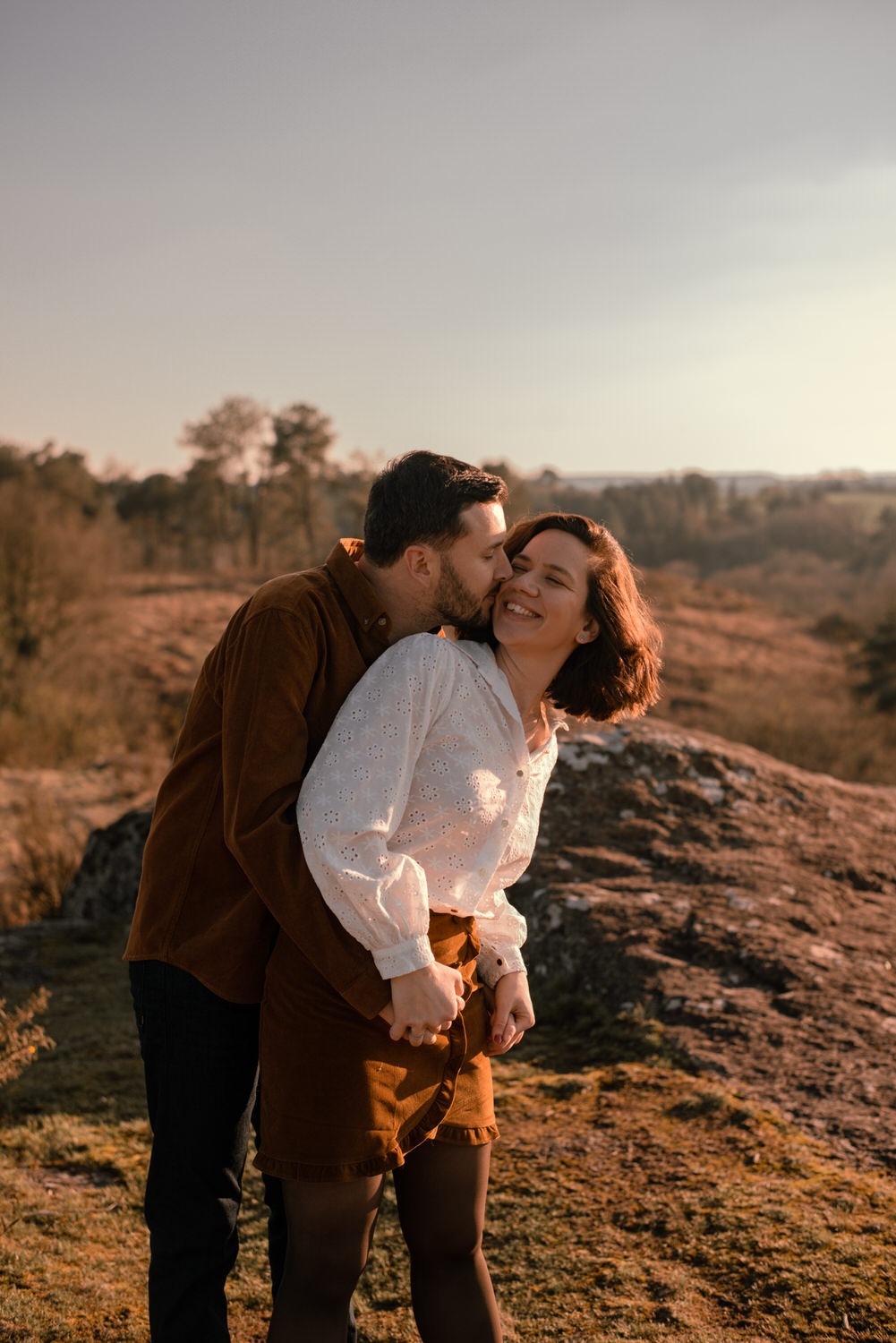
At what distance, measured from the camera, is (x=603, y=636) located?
2377 millimetres

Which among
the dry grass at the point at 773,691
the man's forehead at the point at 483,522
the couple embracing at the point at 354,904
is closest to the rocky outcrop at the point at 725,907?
the couple embracing at the point at 354,904

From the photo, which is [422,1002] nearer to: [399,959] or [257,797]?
[399,959]

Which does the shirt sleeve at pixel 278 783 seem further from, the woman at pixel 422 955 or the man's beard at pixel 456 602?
the man's beard at pixel 456 602

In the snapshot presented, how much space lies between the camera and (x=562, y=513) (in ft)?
7.90

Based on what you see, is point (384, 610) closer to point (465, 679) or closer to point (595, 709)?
point (465, 679)

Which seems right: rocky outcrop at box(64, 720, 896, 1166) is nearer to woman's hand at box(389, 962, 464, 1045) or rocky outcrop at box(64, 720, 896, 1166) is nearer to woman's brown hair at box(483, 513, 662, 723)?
woman's brown hair at box(483, 513, 662, 723)

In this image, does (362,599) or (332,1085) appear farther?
(362,599)

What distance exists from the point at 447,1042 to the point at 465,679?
68 cm

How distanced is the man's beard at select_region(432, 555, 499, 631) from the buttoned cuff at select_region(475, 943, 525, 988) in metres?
0.67

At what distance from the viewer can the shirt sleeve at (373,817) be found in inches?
71.2

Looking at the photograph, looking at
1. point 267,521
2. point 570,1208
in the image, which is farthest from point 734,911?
point 267,521

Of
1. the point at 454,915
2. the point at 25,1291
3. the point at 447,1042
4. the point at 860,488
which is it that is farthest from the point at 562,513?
the point at 860,488

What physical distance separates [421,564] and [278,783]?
52 cm

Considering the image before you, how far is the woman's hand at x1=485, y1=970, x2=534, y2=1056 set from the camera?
2180 millimetres
